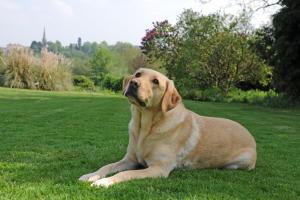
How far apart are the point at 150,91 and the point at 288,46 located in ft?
49.5

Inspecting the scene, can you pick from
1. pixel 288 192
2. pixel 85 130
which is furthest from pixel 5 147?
pixel 288 192

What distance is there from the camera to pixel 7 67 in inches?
976

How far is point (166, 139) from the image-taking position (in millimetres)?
4625

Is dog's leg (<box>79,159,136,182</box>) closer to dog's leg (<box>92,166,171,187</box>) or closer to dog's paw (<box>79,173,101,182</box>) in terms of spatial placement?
dog's paw (<box>79,173,101,182</box>)

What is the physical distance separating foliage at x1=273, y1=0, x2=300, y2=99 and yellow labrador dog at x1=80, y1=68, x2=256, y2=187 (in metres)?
13.9

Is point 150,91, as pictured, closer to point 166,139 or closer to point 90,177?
point 166,139

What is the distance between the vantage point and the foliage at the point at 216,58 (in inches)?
1175

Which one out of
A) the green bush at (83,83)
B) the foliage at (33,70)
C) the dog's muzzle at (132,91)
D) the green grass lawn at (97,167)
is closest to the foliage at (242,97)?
the green bush at (83,83)

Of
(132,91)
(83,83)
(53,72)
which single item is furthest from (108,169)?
(83,83)

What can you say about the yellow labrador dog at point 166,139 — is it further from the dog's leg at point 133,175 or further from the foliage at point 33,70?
the foliage at point 33,70

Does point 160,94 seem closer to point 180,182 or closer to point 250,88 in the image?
point 180,182

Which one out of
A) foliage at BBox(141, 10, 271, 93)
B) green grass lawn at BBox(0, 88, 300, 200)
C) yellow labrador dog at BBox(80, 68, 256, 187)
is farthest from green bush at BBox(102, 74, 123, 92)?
yellow labrador dog at BBox(80, 68, 256, 187)

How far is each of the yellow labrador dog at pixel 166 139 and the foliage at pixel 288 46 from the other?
13.9 metres

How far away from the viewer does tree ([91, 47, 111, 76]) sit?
2303 inches
